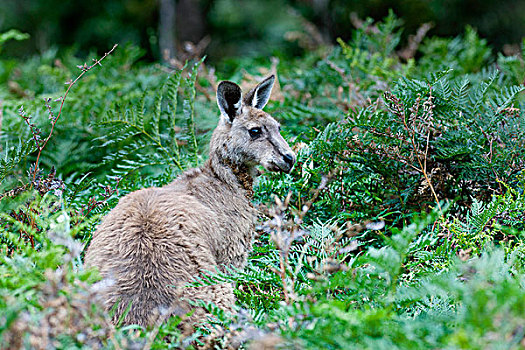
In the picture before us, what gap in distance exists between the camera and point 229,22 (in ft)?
54.8

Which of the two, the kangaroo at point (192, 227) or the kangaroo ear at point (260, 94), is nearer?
the kangaroo at point (192, 227)

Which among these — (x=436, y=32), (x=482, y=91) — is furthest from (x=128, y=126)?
(x=436, y=32)

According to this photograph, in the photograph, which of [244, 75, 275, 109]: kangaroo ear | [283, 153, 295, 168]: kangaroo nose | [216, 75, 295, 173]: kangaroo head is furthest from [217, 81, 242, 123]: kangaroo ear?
[283, 153, 295, 168]: kangaroo nose

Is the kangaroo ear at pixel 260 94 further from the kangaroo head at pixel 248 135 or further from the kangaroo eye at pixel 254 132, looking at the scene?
the kangaroo eye at pixel 254 132

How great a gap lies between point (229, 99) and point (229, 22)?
41.8 ft

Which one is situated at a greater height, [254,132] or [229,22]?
[254,132]

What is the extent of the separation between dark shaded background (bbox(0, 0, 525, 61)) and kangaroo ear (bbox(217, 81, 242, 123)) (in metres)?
4.96

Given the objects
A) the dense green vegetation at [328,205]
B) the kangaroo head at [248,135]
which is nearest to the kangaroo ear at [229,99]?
the kangaroo head at [248,135]

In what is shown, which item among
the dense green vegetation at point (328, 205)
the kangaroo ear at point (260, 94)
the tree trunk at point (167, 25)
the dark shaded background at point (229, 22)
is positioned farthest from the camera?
the tree trunk at point (167, 25)

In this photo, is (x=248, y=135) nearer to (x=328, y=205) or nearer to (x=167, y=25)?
(x=328, y=205)

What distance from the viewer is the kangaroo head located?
4.42 m

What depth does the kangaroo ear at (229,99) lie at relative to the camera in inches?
178

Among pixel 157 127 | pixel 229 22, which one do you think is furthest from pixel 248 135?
pixel 229 22

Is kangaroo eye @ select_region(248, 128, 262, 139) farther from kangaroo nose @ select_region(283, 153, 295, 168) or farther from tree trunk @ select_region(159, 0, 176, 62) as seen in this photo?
tree trunk @ select_region(159, 0, 176, 62)
